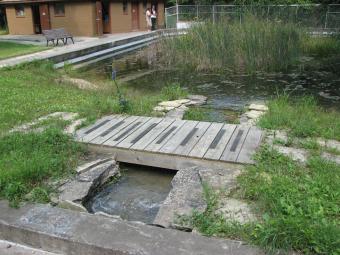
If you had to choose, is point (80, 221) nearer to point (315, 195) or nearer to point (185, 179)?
point (185, 179)

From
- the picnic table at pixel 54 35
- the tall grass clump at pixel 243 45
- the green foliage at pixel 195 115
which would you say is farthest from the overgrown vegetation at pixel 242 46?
the picnic table at pixel 54 35

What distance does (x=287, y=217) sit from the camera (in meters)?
2.67

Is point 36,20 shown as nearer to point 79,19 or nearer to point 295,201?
point 79,19

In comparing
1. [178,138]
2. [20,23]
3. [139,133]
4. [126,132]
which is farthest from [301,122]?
[20,23]

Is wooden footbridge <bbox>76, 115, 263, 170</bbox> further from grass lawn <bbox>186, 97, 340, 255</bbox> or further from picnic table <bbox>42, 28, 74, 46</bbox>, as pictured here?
picnic table <bbox>42, 28, 74, 46</bbox>

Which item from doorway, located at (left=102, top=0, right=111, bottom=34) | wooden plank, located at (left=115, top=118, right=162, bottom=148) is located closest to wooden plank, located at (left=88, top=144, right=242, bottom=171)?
wooden plank, located at (left=115, top=118, right=162, bottom=148)

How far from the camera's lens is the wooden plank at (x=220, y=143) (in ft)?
13.0

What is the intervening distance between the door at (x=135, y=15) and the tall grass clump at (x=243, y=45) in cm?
1449

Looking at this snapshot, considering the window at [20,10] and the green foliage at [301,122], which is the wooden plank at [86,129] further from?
the window at [20,10]

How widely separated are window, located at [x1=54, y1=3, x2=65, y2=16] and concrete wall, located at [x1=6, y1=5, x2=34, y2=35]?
8.00ft

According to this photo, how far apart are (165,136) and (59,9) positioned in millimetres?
20348

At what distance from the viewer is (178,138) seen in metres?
4.48

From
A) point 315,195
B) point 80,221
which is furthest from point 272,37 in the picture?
point 80,221

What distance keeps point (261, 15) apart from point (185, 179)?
9172 millimetres
